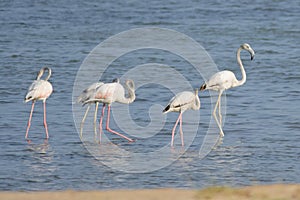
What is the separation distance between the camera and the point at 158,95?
50.9ft

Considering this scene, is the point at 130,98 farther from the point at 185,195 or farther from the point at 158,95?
the point at 185,195

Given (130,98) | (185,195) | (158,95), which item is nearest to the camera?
(185,195)

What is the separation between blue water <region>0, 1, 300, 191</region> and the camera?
10.0m

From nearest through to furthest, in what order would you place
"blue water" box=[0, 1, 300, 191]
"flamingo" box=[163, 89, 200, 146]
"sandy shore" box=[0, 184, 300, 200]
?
"sandy shore" box=[0, 184, 300, 200] < "blue water" box=[0, 1, 300, 191] < "flamingo" box=[163, 89, 200, 146]

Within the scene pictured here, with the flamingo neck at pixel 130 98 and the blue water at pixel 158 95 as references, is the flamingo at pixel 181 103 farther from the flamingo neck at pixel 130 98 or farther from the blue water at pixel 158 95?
the flamingo neck at pixel 130 98

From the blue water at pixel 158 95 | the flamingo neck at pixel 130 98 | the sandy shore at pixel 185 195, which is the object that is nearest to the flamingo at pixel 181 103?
the blue water at pixel 158 95

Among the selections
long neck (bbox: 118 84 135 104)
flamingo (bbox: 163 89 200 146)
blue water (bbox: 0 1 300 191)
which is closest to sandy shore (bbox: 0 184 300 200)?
blue water (bbox: 0 1 300 191)

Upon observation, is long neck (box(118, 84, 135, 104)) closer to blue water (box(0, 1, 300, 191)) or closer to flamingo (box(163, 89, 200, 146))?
blue water (box(0, 1, 300, 191))

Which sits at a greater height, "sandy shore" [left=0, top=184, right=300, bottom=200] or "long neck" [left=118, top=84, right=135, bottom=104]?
"long neck" [left=118, top=84, right=135, bottom=104]

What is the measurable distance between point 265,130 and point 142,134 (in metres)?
1.86

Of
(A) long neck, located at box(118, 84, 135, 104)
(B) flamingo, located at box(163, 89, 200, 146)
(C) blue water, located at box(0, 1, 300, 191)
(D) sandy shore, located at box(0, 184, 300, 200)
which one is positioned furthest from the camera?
(A) long neck, located at box(118, 84, 135, 104)

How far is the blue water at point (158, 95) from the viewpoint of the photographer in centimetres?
1003

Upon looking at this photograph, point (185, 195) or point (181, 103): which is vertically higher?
point (181, 103)

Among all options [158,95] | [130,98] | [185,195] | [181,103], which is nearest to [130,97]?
[130,98]
